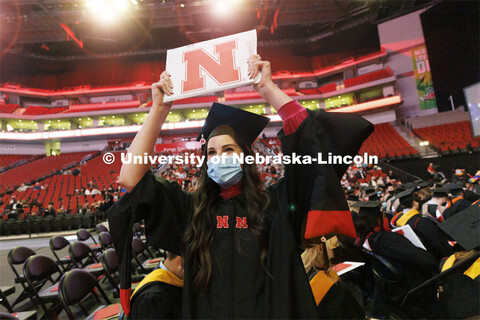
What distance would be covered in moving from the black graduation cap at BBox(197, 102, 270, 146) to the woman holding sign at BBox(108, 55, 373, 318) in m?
0.01

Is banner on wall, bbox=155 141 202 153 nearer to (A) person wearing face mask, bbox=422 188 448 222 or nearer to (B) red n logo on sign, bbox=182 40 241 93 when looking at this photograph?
(A) person wearing face mask, bbox=422 188 448 222

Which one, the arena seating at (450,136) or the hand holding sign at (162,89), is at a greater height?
the arena seating at (450,136)

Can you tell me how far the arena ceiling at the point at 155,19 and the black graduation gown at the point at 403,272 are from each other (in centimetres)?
1866

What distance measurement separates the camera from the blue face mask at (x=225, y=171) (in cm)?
130

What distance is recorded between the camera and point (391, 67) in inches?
896

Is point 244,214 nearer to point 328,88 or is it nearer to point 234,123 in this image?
point 234,123

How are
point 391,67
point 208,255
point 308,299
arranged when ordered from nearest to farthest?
point 308,299
point 208,255
point 391,67

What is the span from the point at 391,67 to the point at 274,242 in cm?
2706

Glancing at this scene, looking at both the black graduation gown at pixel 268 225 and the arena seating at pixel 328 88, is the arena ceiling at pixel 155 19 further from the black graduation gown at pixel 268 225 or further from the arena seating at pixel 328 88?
the black graduation gown at pixel 268 225

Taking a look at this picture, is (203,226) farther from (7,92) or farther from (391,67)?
(7,92)

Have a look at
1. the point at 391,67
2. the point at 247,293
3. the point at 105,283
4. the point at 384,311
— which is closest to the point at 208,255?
the point at 247,293

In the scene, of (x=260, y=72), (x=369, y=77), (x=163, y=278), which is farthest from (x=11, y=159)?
(x=369, y=77)

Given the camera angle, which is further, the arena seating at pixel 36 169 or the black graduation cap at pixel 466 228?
the arena seating at pixel 36 169

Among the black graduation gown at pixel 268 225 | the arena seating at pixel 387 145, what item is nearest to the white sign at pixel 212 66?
the black graduation gown at pixel 268 225
